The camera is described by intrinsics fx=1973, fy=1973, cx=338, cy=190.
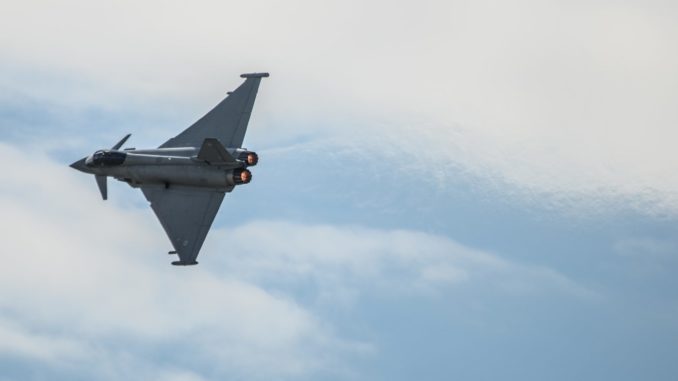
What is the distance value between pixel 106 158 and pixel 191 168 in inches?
245

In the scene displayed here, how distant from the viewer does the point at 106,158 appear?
11444 cm

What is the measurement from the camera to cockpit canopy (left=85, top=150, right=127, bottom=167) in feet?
375

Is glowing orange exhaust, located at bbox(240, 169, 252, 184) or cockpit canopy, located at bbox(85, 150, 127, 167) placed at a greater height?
cockpit canopy, located at bbox(85, 150, 127, 167)

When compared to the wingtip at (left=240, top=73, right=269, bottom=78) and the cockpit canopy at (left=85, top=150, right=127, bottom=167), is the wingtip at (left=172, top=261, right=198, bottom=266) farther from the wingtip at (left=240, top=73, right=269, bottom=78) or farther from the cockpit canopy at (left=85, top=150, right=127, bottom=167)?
the wingtip at (left=240, top=73, right=269, bottom=78)

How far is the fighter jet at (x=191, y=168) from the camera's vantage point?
110062 mm

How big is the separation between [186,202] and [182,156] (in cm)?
268

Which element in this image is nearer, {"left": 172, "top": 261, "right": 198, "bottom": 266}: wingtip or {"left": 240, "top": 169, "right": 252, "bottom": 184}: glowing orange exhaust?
{"left": 172, "top": 261, "right": 198, "bottom": 266}: wingtip

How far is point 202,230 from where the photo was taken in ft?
364

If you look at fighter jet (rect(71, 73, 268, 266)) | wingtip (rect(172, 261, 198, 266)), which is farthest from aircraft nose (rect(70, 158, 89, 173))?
wingtip (rect(172, 261, 198, 266))

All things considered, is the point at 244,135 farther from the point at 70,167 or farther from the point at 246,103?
the point at 70,167

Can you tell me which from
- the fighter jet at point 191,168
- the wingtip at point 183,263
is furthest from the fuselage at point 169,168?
the wingtip at point 183,263

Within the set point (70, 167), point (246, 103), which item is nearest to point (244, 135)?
point (246, 103)

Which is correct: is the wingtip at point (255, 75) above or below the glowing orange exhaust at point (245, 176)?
above

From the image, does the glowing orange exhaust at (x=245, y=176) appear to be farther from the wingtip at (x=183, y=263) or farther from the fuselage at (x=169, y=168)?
the wingtip at (x=183, y=263)
